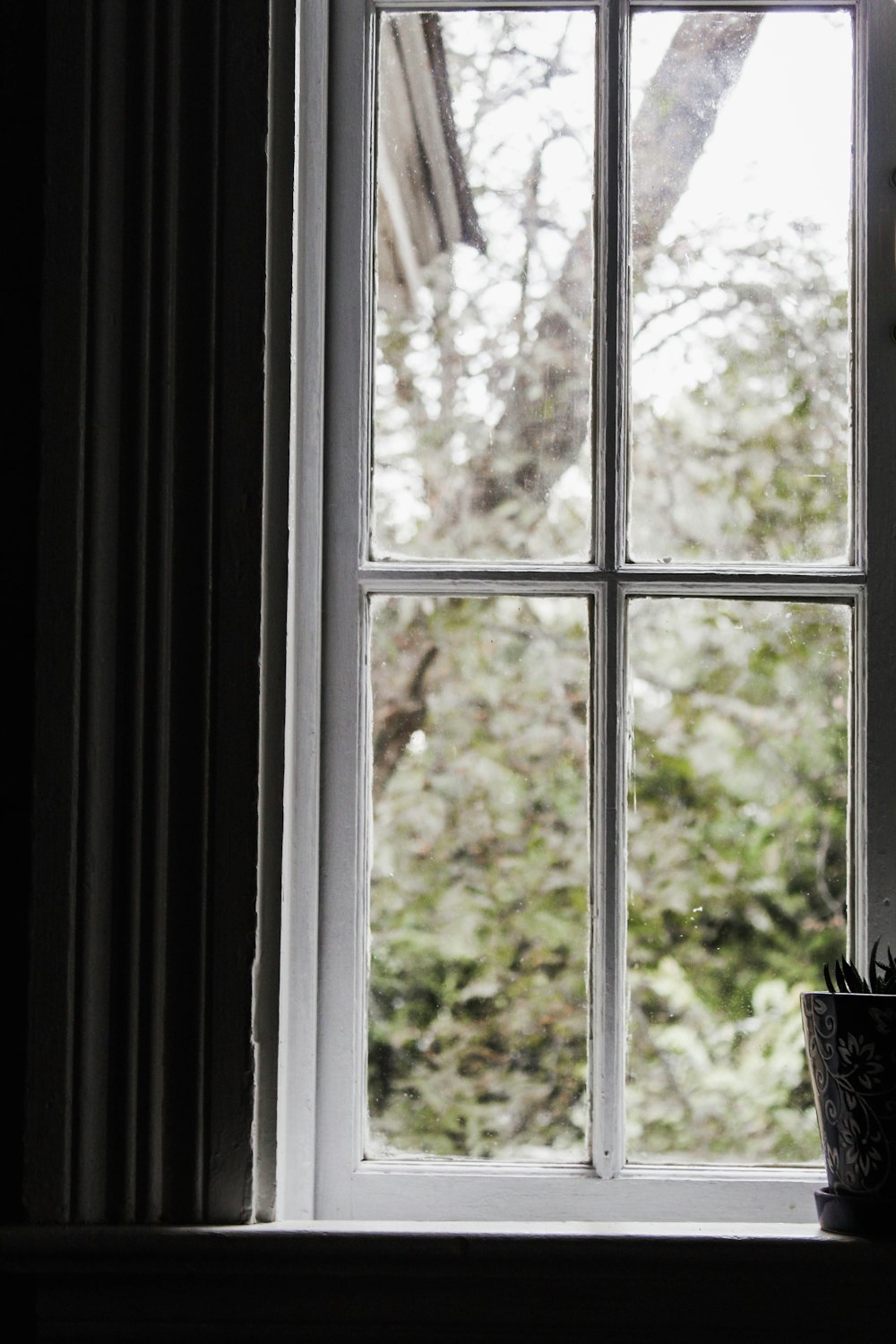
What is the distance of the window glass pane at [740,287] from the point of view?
51.7 inches

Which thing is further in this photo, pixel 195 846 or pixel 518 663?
pixel 518 663

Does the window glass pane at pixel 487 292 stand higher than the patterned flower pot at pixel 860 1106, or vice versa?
the window glass pane at pixel 487 292

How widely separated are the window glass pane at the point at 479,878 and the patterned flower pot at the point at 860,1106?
25 cm

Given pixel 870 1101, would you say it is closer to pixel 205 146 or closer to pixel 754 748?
pixel 754 748

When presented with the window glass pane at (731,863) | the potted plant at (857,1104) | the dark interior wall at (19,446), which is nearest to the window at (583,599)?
the window glass pane at (731,863)

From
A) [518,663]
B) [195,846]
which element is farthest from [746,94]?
[195,846]

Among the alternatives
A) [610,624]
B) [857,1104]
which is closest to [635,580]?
[610,624]

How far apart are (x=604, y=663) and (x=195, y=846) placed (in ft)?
1.50

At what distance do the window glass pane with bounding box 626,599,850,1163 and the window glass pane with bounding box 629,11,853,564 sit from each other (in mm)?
101

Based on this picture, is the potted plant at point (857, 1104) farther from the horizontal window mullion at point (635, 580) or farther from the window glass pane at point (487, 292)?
the window glass pane at point (487, 292)

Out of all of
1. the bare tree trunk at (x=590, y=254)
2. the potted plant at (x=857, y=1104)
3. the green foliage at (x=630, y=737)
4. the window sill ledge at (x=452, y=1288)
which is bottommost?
the window sill ledge at (x=452, y=1288)

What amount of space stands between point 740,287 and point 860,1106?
814 millimetres

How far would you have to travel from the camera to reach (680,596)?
4.26ft

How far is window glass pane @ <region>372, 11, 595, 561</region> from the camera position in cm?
132
